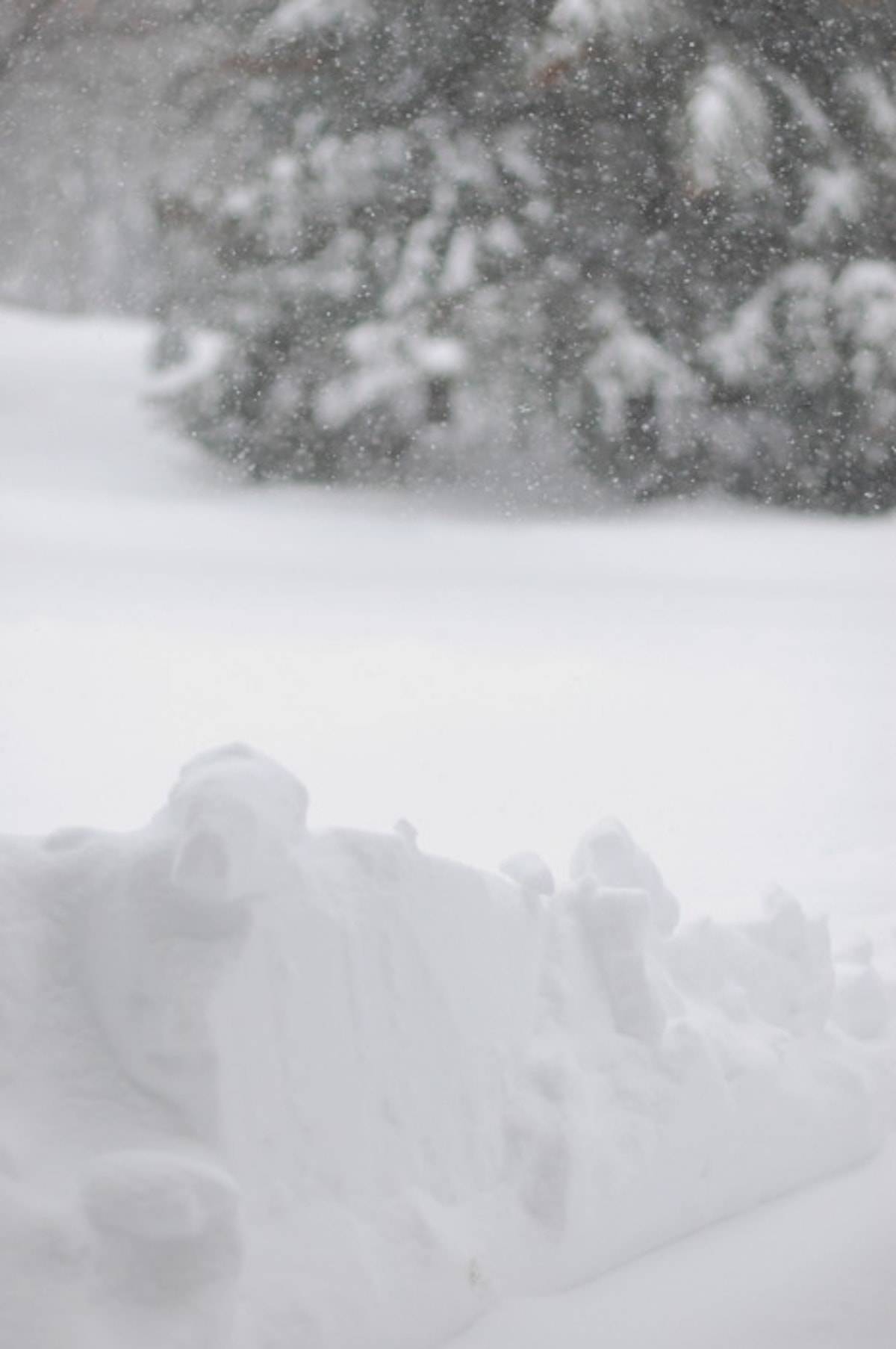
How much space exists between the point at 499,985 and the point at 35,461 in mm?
1585

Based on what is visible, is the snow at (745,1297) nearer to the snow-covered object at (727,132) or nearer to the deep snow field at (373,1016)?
the deep snow field at (373,1016)

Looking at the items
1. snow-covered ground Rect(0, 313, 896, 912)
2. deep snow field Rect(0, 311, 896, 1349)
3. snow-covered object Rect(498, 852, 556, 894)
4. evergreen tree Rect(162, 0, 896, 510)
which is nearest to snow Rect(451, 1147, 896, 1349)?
deep snow field Rect(0, 311, 896, 1349)

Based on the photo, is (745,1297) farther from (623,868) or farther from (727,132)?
(727,132)

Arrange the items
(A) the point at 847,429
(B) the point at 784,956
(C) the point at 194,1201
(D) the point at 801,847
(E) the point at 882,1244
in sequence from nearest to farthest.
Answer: (C) the point at 194,1201, (E) the point at 882,1244, (B) the point at 784,956, (A) the point at 847,429, (D) the point at 801,847

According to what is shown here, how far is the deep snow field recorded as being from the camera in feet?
3.91

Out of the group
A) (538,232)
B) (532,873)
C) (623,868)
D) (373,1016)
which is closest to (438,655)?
(538,232)

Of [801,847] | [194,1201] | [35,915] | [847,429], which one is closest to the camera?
[194,1201]

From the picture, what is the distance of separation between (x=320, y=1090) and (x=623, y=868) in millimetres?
748

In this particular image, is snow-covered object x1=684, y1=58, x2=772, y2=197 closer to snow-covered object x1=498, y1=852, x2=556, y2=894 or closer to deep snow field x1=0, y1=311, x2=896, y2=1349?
deep snow field x1=0, y1=311, x2=896, y2=1349

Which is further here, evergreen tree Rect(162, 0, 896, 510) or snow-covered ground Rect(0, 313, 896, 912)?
snow-covered ground Rect(0, 313, 896, 912)

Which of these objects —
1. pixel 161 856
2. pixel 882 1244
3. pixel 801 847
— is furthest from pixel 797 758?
pixel 161 856

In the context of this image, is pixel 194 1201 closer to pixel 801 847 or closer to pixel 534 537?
pixel 534 537

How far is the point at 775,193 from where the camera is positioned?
2.60m

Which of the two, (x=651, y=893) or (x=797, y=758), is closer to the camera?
(x=651, y=893)
